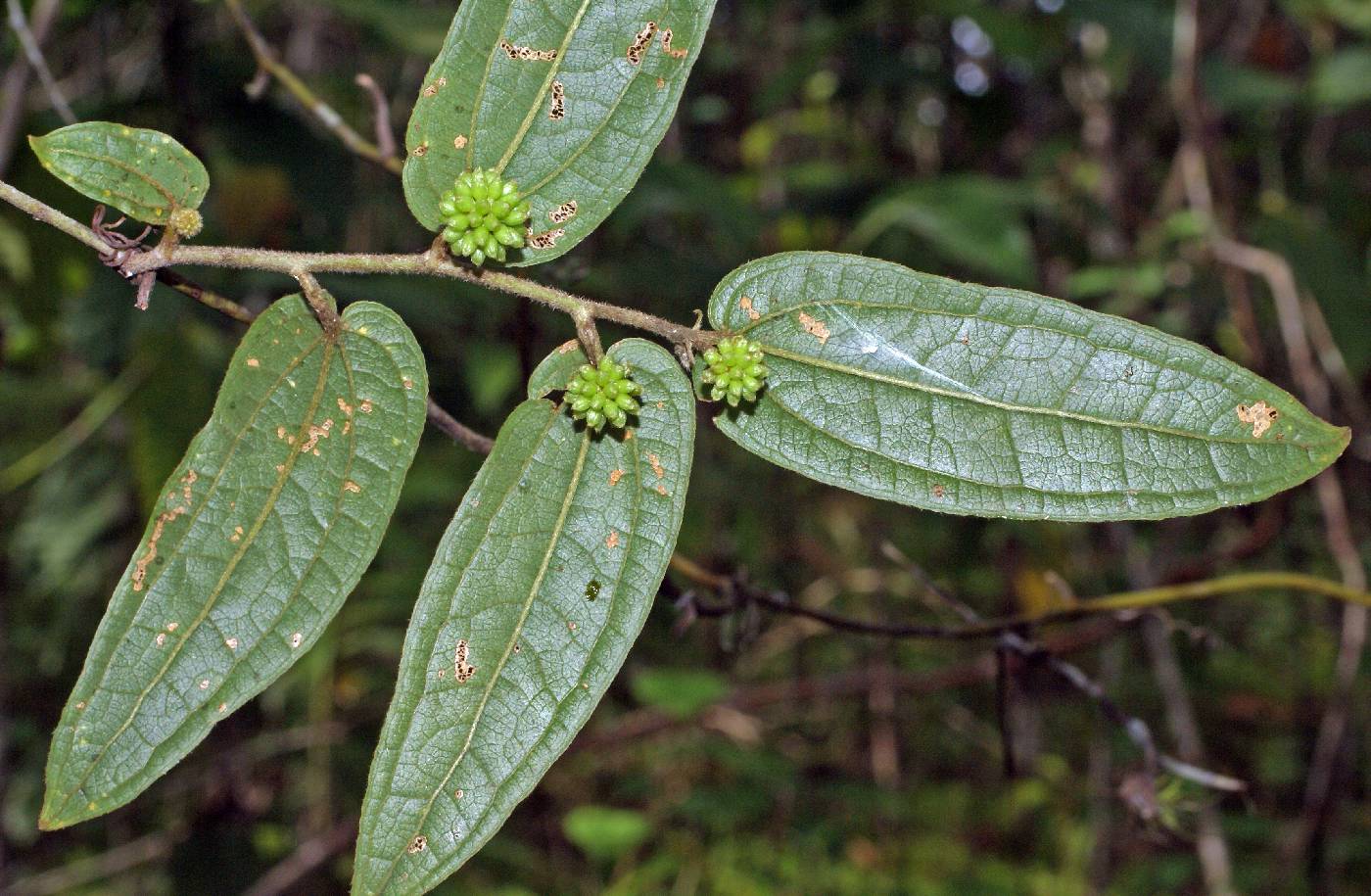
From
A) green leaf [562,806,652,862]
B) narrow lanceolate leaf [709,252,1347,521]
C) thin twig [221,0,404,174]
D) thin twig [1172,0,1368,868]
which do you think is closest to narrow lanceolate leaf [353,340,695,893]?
narrow lanceolate leaf [709,252,1347,521]

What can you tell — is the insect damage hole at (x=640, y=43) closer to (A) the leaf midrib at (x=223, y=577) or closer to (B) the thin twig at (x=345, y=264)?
(B) the thin twig at (x=345, y=264)

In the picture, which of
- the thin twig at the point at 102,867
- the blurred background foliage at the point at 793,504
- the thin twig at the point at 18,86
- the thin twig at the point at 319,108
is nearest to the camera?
the thin twig at the point at 319,108

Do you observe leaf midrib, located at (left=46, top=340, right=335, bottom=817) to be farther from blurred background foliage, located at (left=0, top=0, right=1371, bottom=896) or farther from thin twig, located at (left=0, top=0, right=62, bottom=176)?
thin twig, located at (left=0, top=0, right=62, bottom=176)

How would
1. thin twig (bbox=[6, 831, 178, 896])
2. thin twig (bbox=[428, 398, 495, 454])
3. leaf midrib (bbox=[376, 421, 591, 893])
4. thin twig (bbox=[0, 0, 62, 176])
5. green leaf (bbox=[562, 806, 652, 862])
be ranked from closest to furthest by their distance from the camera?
leaf midrib (bbox=[376, 421, 591, 893]) < thin twig (bbox=[428, 398, 495, 454]) < thin twig (bbox=[0, 0, 62, 176]) < thin twig (bbox=[6, 831, 178, 896]) < green leaf (bbox=[562, 806, 652, 862])

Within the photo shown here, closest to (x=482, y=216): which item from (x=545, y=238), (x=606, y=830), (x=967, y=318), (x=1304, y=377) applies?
(x=545, y=238)

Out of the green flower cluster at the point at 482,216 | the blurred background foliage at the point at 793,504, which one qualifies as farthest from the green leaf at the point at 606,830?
the green flower cluster at the point at 482,216

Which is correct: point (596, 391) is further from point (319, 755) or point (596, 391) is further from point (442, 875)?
point (319, 755)

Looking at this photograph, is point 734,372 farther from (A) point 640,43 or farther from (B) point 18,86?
(B) point 18,86
